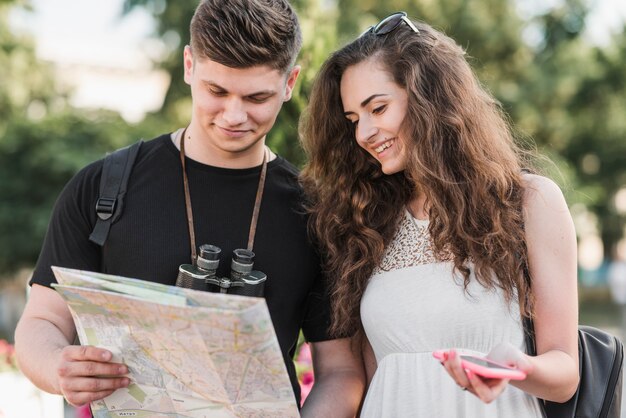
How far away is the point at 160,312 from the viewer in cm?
203

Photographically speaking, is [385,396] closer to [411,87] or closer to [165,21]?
[411,87]

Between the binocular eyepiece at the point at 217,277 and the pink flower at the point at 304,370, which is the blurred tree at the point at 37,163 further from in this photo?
the binocular eyepiece at the point at 217,277

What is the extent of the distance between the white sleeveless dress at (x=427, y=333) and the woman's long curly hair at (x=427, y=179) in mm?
62

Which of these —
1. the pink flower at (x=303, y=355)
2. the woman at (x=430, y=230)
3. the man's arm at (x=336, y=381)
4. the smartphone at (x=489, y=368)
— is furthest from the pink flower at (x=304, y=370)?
the smartphone at (x=489, y=368)

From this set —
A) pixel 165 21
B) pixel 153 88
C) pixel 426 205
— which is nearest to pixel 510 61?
pixel 165 21

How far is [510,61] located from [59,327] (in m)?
17.5

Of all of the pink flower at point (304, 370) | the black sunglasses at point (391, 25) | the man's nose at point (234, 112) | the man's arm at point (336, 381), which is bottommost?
the pink flower at point (304, 370)

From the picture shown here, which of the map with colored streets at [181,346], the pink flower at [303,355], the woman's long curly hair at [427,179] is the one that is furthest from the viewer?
the pink flower at [303,355]

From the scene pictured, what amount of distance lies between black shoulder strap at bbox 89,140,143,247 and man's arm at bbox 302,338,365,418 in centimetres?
85

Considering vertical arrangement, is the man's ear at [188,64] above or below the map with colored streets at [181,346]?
Answer: above

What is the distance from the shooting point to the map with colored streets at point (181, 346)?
196 cm

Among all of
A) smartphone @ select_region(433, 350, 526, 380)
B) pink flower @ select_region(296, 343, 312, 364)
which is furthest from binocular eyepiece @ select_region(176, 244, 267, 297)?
pink flower @ select_region(296, 343, 312, 364)

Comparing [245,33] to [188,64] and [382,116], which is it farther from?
[382,116]

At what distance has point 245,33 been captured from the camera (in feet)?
8.92
